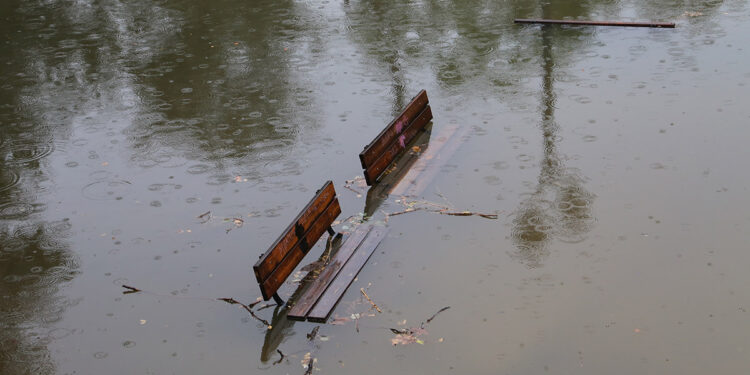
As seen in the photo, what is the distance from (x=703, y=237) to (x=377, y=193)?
11.5 ft

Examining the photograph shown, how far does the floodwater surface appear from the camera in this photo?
20.5 ft

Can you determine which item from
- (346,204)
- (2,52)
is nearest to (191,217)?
(346,204)

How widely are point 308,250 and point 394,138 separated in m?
2.66

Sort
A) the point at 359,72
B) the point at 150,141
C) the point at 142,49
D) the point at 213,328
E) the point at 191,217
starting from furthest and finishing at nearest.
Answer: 1. the point at 142,49
2. the point at 359,72
3. the point at 150,141
4. the point at 191,217
5. the point at 213,328

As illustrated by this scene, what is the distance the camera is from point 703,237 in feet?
23.9

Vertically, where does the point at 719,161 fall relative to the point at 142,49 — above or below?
below

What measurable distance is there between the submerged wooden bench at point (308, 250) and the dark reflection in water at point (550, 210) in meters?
1.48

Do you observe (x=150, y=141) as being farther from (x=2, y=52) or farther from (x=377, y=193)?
(x=2, y=52)

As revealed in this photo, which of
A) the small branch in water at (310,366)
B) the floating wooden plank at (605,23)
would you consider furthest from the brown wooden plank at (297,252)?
the floating wooden plank at (605,23)

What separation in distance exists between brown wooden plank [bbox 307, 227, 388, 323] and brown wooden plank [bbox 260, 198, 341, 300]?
39 cm

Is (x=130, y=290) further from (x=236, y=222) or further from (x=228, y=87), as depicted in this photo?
(x=228, y=87)

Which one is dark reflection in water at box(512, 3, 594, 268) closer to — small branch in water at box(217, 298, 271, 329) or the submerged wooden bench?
the submerged wooden bench

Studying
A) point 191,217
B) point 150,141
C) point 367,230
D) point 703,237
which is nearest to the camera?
point 703,237

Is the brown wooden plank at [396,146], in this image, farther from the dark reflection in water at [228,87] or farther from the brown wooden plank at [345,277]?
the dark reflection in water at [228,87]
